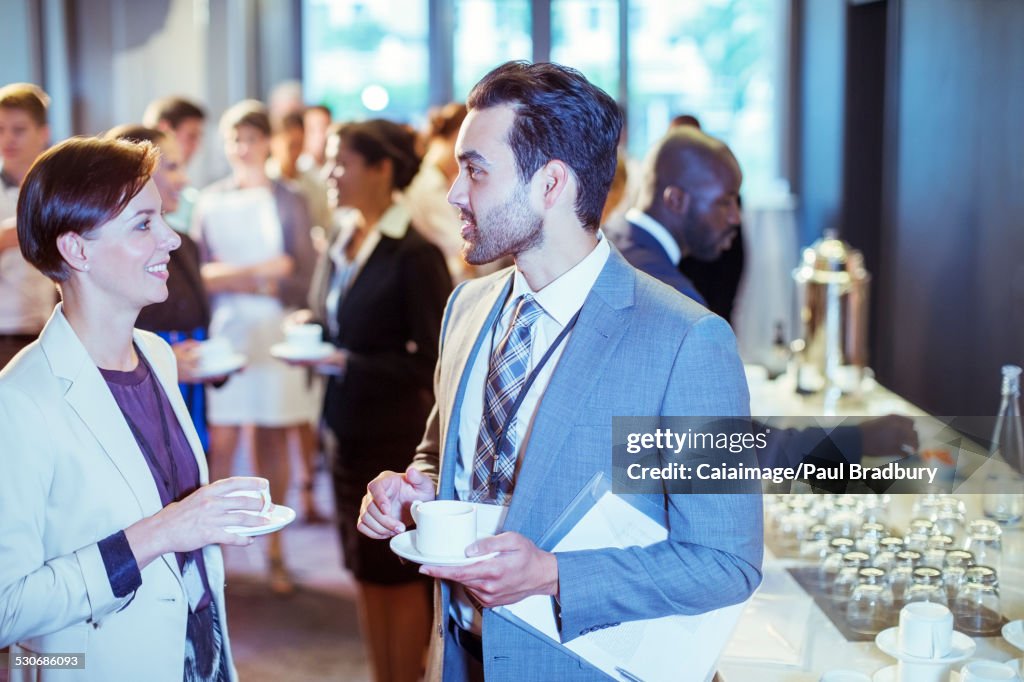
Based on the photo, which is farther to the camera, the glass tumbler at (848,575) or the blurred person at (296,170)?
the blurred person at (296,170)

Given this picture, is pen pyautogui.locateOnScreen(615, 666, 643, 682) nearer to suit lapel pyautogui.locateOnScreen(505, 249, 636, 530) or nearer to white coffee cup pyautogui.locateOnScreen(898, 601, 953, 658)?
suit lapel pyautogui.locateOnScreen(505, 249, 636, 530)

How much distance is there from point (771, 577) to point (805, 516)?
20cm

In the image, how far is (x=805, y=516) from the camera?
6.90 ft

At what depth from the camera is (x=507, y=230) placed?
60.3 inches

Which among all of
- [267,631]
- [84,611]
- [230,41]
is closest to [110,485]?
[84,611]


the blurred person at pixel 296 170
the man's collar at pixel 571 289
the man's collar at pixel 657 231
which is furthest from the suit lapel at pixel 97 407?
the blurred person at pixel 296 170

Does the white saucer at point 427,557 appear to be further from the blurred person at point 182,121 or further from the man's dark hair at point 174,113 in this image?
the man's dark hair at point 174,113

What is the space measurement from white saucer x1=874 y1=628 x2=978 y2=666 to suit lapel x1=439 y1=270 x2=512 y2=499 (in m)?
0.65

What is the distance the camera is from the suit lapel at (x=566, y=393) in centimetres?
141

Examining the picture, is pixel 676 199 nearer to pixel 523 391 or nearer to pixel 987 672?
pixel 523 391

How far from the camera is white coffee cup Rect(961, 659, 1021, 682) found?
1.38 m

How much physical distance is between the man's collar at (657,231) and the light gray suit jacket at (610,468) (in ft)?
3.17

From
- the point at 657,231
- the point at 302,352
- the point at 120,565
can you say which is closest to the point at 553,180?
the point at 120,565

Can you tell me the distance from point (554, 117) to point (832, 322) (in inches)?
77.1
